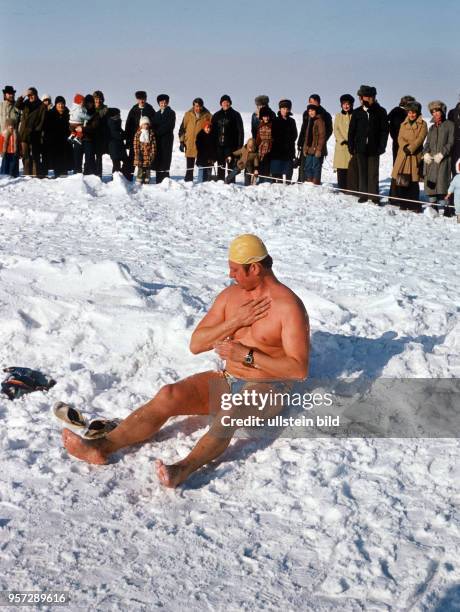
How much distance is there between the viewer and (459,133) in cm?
1186

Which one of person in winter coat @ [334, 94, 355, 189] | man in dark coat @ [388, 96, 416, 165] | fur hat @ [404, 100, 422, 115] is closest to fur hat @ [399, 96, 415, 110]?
man in dark coat @ [388, 96, 416, 165]

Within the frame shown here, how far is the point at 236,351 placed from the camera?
14.0 feet

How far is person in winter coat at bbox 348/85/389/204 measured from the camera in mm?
12461

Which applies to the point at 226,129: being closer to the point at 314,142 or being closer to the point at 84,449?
the point at 314,142

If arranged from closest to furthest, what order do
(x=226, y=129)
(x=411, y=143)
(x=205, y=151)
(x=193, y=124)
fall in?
(x=411, y=143) → (x=226, y=129) → (x=205, y=151) → (x=193, y=124)

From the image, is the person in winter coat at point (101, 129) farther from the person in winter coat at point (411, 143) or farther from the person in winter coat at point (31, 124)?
the person in winter coat at point (411, 143)

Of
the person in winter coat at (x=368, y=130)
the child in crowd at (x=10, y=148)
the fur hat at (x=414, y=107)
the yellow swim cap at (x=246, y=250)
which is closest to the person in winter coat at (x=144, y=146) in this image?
the child in crowd at (x=10, y=148)

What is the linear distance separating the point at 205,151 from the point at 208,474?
11.3 meters

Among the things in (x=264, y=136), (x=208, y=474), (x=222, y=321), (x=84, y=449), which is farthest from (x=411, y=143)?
(x=84, y=449)

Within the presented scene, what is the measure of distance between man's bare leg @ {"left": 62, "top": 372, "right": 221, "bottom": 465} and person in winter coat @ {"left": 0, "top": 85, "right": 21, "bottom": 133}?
36.9 ft

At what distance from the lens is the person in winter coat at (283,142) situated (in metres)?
13.9

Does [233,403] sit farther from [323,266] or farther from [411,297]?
[323,266]

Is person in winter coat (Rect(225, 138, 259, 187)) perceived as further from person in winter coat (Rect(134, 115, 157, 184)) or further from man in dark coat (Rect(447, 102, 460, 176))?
man in dark coat (Rect(447, 102, 460, 176))

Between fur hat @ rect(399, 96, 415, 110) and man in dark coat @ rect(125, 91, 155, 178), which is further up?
fur hat @ rect(399, 96, 415, 110)
